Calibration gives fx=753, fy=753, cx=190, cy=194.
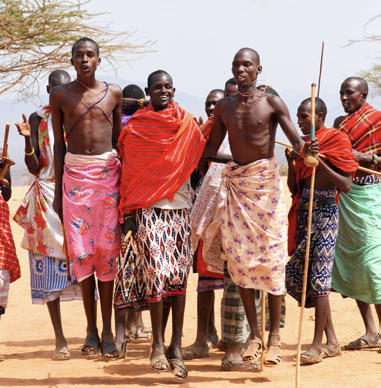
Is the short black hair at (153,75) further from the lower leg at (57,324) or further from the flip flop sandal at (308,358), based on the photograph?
the flip flop sandal at (308,358)

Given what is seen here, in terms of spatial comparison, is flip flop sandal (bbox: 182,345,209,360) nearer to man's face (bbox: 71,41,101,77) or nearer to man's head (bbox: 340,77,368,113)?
man's face (bbox: 71,41,101,77)

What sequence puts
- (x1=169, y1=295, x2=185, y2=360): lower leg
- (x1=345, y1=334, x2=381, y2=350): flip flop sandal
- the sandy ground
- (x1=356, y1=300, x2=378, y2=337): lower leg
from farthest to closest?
(x1=356, y1=300, x2=378, y2=337): lower leg, (x1=345, y1=334, x2=381, y2=350): flip flop sandal, (x1=169, y1=295, x2=185, y2=360): lower leg, the sandy ground

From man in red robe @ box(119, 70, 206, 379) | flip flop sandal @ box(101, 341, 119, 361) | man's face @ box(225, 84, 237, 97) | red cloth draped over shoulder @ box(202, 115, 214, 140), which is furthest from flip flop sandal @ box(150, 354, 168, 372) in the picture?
man's face @ box(225, 84, 237, 97)

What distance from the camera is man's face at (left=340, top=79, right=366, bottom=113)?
7.60 m

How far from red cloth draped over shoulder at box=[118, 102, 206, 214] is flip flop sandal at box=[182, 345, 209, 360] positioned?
5.04 feet

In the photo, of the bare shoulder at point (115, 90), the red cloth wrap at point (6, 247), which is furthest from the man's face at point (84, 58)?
the red cloth wrap at point (6, 247)

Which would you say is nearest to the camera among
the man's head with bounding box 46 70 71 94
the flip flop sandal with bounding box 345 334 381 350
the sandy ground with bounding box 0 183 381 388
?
the sandy ground with bounding box 0 183 381 388

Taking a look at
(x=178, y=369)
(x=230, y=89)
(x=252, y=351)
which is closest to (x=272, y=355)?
(x=252, y=351)

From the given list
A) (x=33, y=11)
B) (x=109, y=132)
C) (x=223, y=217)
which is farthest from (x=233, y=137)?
(x=33, y=11)

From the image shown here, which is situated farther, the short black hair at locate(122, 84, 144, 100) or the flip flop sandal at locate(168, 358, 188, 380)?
the short black hair at locate(122, 84, 144, 100)

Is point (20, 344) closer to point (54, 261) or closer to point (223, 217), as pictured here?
point (54, 261)

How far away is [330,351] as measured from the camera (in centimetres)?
713

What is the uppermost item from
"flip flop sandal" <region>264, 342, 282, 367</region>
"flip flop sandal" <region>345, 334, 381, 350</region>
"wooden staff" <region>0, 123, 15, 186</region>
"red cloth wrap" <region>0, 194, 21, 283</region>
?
"wooden staff" <region>0, 123, 15, 186</region>

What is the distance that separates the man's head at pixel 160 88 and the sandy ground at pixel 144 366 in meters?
2.35
